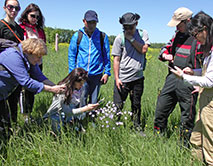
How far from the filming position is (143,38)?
11.0 feet

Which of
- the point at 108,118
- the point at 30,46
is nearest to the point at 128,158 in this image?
the point at 108,118

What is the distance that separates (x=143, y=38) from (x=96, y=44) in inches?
29.4

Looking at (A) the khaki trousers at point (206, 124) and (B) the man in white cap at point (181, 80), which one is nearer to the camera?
(A) the khaki trousers at point (206, 124)

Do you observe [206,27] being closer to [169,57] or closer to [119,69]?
[169,57]

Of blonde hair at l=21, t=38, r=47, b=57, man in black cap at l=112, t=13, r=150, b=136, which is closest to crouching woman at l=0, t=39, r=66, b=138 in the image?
blonde hair at l=21, t=38, r=47, b=57

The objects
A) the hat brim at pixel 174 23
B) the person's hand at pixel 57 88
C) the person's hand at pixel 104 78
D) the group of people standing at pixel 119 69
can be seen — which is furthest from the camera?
the person's hand at pixel 104 78

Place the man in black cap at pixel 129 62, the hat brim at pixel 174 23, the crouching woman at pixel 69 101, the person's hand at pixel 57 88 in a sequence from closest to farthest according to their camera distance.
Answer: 1. the person's hand at pixel 57 88
2. the hat brim at pixel 174 23
3. the crouching woman at pixel 69 101
4. the man in black cap at pixel 129 62

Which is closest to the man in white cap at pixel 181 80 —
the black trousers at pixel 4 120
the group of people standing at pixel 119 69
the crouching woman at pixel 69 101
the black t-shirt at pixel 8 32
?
Answer: the group of people standing at pixel 119 69

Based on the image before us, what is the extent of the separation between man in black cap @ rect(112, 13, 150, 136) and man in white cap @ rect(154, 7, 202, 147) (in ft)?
1.33

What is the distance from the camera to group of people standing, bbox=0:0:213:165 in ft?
6.95

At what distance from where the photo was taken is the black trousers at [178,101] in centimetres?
275

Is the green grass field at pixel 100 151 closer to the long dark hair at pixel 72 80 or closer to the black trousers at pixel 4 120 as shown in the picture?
the black trousers at pixel 4 120

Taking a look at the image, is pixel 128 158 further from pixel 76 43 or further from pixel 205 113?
pixel 76 43

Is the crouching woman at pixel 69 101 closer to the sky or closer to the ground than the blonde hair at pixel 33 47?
closer to the ground
